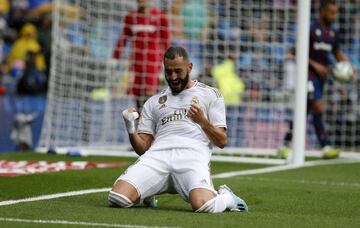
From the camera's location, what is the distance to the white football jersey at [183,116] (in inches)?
310

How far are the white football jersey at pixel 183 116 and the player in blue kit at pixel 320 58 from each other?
21.6 ft

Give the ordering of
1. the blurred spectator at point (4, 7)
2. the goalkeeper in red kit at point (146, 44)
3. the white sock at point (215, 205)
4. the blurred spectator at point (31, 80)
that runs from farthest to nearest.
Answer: the blurred spectator at point (4, 7)
the blurred spectator at point (31, 80)
the goalkeeper in red kit at point (146, 44)
the white sock at point (215, 205)

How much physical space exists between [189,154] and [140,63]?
7.24 meters

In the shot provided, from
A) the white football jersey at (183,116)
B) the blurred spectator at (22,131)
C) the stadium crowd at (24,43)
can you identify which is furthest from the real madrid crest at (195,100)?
the stadium crowd at (24,43)

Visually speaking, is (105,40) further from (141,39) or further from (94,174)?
(94,174)

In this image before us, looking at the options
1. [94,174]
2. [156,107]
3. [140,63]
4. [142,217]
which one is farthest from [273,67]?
[142,217]

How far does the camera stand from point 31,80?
19094mm

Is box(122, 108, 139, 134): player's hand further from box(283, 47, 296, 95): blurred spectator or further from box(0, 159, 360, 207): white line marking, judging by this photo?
box(283, 47, 296, 95): blurred spectator

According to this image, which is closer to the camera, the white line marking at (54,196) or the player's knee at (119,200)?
the player's knee at (119,200)

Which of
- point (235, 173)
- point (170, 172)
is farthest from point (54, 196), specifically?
point (235, 173)

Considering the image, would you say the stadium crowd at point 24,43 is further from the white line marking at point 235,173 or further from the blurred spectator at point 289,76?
the white line marking at point 235,173

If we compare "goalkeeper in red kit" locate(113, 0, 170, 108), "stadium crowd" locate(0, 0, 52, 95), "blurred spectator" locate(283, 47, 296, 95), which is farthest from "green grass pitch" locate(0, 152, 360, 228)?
"stadium crowd" locate(0, 0, 52, 95)

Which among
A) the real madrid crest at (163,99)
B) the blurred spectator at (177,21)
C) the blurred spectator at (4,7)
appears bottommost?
the real madrid crest at (163,99)

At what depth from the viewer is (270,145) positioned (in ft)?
52.6
